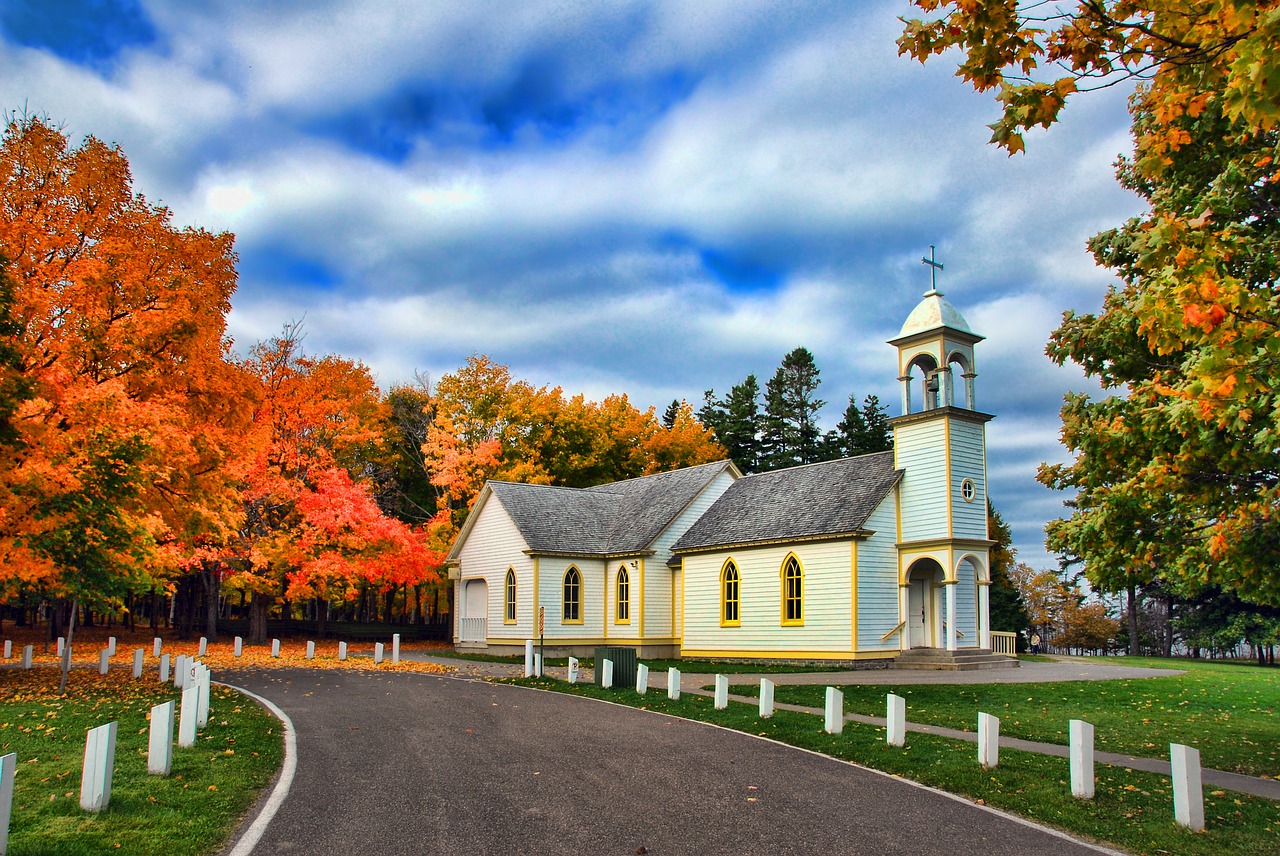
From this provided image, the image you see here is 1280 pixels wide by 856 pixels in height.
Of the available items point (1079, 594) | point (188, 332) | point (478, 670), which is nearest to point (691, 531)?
point (478, 670)

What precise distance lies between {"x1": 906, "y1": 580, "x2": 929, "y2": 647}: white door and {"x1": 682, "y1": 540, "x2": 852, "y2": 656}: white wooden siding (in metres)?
2.59

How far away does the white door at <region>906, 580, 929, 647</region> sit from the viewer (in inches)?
1090

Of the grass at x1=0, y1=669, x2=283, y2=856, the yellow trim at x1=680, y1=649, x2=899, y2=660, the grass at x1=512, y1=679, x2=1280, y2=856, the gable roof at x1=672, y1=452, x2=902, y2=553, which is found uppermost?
the gable roof at x1=672, y1=452, x2=902, y2=553

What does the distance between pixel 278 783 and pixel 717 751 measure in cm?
544

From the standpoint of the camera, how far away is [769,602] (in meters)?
28.7

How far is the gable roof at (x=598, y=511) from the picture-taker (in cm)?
3388

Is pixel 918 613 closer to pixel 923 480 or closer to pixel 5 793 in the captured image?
pixel 923 480

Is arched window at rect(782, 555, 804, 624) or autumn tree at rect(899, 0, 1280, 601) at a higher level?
autumn tree at rect(899, 0, 1280, 601)

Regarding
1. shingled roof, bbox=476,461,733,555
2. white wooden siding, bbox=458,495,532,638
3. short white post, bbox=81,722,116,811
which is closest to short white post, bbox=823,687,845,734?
short white post, bbox=81,722,116,811

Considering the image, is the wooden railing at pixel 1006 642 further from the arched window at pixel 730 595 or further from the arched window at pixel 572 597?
the arched window at pixel 572 597

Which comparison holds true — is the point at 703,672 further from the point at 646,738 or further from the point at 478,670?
the point at 646,738

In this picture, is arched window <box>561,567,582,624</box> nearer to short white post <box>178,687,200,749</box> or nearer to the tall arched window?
the tall arched window

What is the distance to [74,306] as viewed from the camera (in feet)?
59.1

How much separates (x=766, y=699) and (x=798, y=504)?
609 inches
